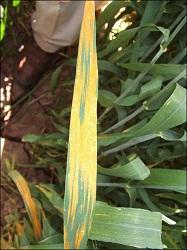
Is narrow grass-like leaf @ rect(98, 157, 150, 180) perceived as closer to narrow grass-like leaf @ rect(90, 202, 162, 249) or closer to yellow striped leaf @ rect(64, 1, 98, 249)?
narrow grass-like leaf @ rect(90, 202, 162, 249)

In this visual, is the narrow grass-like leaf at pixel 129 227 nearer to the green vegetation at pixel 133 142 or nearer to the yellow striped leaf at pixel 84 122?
the green vegetation at pixel 133 142

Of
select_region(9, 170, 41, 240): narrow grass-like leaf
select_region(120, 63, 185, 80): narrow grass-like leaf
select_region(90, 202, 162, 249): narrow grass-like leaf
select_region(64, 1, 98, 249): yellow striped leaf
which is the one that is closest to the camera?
select_region(64, 1, 98, 249): yellow striped leaf

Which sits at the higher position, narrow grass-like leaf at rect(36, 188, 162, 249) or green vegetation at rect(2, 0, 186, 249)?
green vegetation at rect(2, 0, 186, 249)

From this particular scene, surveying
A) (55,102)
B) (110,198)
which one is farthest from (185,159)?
(55,102)

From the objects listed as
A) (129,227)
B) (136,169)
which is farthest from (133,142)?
(129,227)

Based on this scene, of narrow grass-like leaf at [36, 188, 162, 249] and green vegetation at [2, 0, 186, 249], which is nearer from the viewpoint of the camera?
narrow grass-like leaf at [36, 188, 162, 249]

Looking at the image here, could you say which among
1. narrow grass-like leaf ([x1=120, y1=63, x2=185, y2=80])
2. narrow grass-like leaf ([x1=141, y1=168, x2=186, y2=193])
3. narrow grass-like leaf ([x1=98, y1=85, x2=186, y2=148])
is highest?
narrow grass-like leaf ([x1=120, y1=63, x2=185, y2=80])

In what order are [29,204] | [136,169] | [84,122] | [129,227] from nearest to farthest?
[84,122] → [129,227] → [136,169] → [29,204]

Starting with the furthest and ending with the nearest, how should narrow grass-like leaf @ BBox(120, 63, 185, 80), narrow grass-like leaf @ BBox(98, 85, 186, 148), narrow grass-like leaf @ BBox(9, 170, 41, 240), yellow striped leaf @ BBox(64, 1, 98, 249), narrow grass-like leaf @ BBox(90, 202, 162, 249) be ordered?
narrow grass-like leaf @ BBox(9, 170, 41, 240), narrow grass-like leaf @ BBox(120, 63, 185, 80), narrow grass-like leaf @ BBox(98, 85, 186, 148), narrow grass-like leaf @ BBox(90, 202, 162, 249), yellow striped leaf @ BBox(64, 1, 98, 249)

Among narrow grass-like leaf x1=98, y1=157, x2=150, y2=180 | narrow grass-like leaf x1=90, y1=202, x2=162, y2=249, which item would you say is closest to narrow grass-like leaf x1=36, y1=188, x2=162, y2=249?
narrow grass-like leaf x1=90, y1=202, x2=162, y2=249

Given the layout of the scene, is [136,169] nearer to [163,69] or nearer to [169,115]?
[169,115]

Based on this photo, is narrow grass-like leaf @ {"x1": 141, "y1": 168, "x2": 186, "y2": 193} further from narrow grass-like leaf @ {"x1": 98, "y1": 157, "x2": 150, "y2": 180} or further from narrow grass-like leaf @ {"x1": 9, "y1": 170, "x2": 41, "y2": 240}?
narrow grass-like leaf @ {"x1": 9, "y1": 170, "x2": 41, "y2": 240}

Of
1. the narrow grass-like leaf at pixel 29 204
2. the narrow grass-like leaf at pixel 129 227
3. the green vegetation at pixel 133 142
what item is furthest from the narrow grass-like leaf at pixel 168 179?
the narrow grass-like leaf at pixel 29 204

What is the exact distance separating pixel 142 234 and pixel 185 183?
8.6 inches
